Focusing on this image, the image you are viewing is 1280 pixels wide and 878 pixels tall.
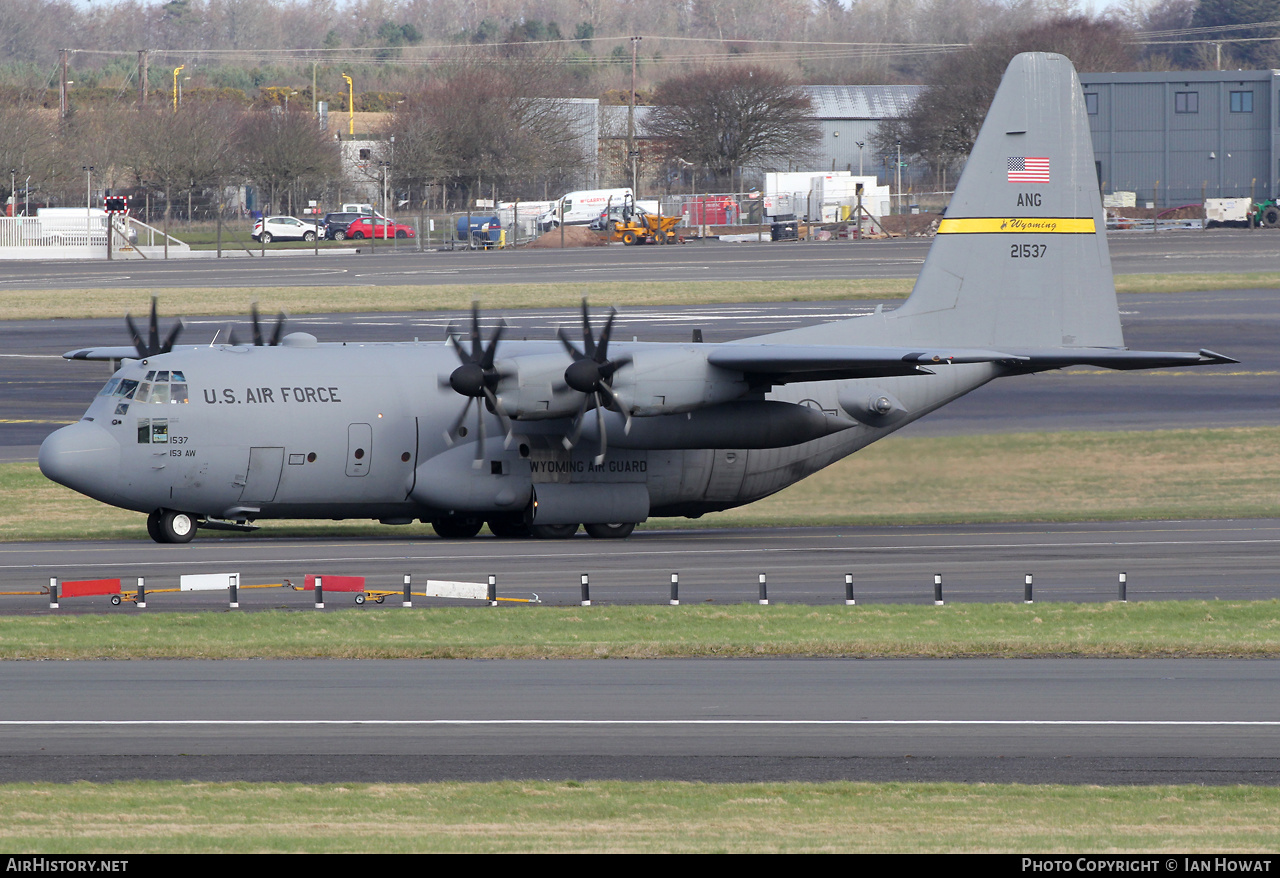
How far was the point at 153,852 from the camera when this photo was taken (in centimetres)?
1011

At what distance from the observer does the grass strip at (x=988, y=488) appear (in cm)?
3036

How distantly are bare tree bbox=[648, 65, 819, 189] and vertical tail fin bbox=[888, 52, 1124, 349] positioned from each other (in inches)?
3674

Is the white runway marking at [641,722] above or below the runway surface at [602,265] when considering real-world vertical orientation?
below

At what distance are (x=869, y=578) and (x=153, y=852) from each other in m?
15.8

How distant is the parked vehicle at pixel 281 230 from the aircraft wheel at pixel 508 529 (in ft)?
246

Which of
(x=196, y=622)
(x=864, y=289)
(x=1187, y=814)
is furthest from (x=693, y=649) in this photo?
(x=864, y=289)

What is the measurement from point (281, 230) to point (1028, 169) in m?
78.4

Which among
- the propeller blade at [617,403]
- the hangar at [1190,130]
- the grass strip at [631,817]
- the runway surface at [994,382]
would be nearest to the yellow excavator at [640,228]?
the hangar at [1190,130]

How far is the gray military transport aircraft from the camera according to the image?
27.6 meters

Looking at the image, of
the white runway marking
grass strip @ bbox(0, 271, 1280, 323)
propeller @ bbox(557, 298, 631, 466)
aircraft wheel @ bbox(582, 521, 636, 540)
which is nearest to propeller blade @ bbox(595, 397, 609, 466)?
propeller @ bbox(557, 298, 631, 466)

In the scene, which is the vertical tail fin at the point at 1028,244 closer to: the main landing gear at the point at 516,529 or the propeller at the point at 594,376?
the propeller at the point at 594,376

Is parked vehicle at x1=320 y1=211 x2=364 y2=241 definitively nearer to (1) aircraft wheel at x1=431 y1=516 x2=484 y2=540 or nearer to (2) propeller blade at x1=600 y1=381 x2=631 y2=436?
(1) aircraft wheel at x1=431 y1=516 x2=484 y2=540

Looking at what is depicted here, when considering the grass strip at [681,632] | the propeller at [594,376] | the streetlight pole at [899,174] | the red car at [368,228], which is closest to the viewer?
the grass strip at [681,632]

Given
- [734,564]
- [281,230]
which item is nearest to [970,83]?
[281,230]
